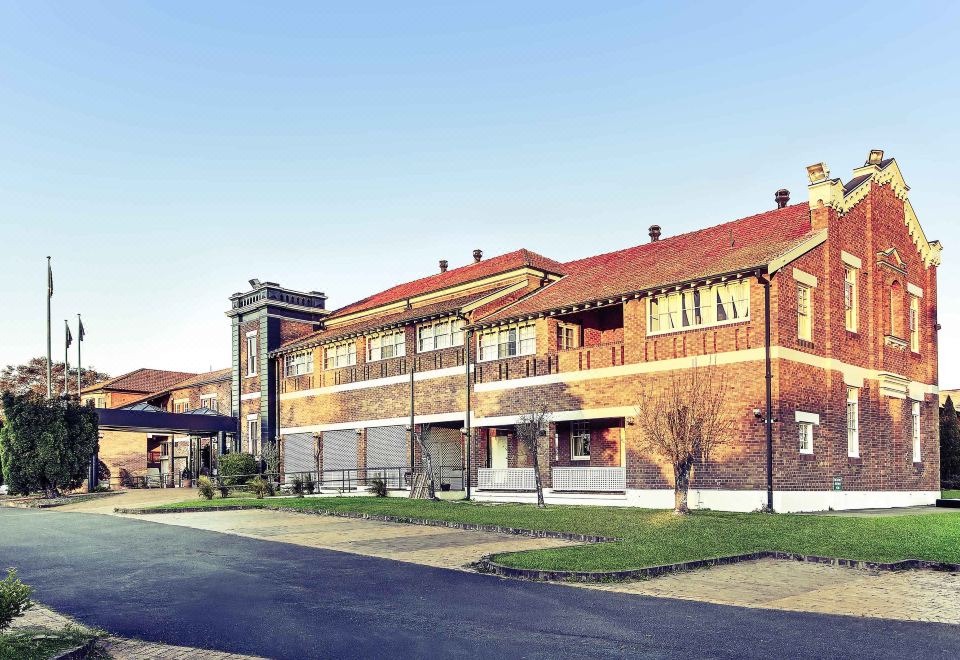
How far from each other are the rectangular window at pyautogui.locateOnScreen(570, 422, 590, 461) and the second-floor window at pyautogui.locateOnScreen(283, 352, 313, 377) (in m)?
16.2

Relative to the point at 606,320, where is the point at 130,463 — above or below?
below

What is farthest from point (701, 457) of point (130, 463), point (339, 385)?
point (130, 463)

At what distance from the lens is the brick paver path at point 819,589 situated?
10141mm

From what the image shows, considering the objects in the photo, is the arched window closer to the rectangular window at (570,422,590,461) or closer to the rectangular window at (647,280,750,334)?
the rectangular window at (647,280,750,334)

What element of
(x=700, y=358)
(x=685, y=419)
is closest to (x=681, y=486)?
(x=685, y=419)

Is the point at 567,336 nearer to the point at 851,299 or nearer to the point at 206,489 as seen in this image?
the point at 851,299

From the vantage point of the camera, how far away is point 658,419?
2223 cm

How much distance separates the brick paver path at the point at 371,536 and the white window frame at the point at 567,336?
10.1m

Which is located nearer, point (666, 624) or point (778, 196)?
point (666, 624)

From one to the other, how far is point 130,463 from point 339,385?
22027mm

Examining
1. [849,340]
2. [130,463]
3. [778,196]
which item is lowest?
[130,463]

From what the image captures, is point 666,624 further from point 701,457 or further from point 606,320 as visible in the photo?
point 606,320

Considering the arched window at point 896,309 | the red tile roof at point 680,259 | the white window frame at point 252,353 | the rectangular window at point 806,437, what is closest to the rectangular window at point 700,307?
the red tile roof at point 680,259

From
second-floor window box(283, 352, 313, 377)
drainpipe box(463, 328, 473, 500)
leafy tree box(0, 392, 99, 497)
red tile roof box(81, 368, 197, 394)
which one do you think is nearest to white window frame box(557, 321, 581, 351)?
drainpipe box(463, 328, 473, 500)
